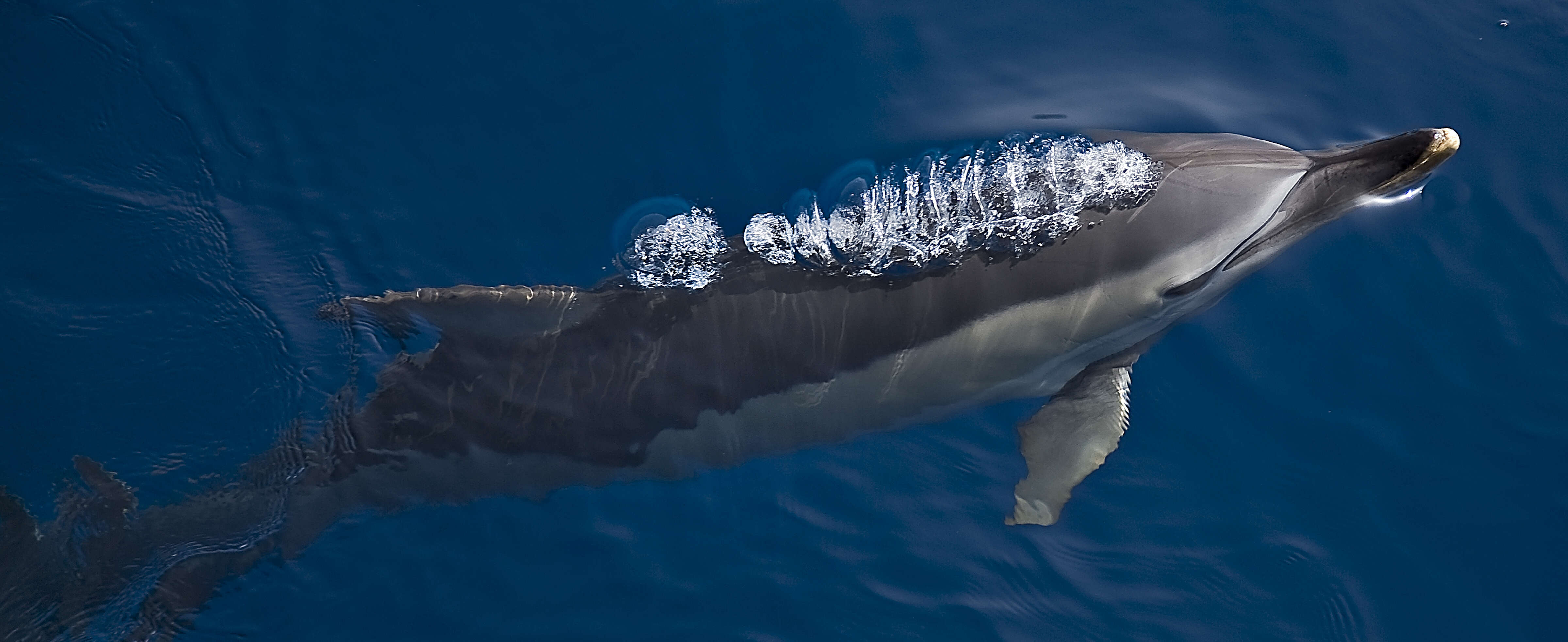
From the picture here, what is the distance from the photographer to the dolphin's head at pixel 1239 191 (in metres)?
4.11

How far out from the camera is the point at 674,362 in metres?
4.23

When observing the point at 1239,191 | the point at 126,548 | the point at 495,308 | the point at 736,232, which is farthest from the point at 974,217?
the point at 126,548

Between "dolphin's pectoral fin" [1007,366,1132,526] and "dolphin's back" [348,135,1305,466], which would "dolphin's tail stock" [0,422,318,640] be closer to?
"dolphin's back" [348,135,1305,466]

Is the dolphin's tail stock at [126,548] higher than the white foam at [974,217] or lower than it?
lower

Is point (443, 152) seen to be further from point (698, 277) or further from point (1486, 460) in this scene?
point (1486, 460)

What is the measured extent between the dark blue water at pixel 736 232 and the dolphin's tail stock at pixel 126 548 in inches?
6.4

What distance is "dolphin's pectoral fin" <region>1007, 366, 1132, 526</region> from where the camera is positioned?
4.94 metres

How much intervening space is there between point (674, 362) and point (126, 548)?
276 centimetres

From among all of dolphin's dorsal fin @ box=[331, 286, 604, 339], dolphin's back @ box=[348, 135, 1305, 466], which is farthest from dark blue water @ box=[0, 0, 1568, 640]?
dolphin's dorsal fin @ box=[331, 286, 604, 339]

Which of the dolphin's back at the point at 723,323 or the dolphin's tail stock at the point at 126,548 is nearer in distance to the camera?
the dolphin's back at the point at 723,323

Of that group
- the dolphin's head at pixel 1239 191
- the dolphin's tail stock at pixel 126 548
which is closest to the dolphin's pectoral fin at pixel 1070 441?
the dolphin's head at pixel 1239 191

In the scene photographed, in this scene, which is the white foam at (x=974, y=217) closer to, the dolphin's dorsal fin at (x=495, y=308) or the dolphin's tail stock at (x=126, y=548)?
the dolphin's dorsal fin at (x=495, y=308)

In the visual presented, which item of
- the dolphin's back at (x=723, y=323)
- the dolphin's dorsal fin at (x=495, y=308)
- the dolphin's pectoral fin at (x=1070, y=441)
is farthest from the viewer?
the dolphin's pectoral fin at (x=1070, y=441)

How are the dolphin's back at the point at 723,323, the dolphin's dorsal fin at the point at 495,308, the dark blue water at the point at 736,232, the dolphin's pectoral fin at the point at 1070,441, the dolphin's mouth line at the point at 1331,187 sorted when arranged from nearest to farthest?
the dolphin's mouth line at the point at 1331,187 → the dolphin's dorsal fin at the point at 495,308 → the dolphin's back at the point at 723,323 → the dark blue water at the point at 736,232 → the dolphin's pectoral fin at the point at 1070,441
